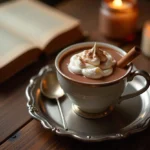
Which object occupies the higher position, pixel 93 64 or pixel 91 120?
pixel 93 64

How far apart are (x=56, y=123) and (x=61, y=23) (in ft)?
1.25

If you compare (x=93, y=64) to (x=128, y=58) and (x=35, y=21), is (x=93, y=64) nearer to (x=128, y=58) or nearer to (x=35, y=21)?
(x=128, y=58)

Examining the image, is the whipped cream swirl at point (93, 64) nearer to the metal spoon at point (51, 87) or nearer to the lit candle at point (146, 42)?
the metal spoon at point (51, 87)

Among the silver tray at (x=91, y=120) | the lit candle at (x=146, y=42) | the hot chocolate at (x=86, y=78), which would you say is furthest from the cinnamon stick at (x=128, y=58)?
the lit candle at (x=146, y=42)

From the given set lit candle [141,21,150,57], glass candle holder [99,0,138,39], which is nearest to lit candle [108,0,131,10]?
glass candle holder [99,0,138,39]

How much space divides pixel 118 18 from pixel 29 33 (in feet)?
0.85

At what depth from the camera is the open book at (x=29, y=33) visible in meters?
0.80

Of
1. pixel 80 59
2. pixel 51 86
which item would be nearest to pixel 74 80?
pixel 80 59

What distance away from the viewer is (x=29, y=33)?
901 mm

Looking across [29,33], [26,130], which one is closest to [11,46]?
[29,33]

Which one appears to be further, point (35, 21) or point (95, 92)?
point (35, 21)

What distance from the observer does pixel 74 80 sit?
583 mm

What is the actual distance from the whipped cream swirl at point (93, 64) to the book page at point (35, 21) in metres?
0.26

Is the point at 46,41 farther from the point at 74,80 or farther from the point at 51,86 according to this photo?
the point at 74,80
